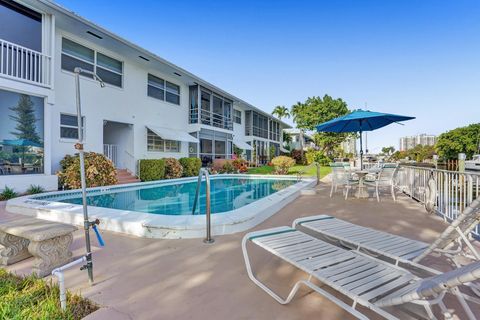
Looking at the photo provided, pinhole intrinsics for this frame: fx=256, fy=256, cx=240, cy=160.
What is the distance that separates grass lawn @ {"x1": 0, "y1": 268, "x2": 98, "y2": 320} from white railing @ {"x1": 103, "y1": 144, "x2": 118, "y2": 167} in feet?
43.2

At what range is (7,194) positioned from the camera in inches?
362

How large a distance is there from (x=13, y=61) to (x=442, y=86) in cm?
2619

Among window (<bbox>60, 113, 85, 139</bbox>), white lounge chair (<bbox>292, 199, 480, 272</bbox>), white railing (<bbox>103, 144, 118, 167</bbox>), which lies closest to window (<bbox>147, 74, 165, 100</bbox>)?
white railing (<bbox>103, 144, 118, 167</bbox>)

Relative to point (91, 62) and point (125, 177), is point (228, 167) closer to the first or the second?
point (125, 177)

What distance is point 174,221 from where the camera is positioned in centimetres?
517

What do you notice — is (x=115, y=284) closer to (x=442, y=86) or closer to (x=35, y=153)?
(x=35, y=153)

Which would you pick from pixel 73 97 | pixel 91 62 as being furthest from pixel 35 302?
pixel 91 62

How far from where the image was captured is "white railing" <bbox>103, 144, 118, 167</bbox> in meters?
15.4

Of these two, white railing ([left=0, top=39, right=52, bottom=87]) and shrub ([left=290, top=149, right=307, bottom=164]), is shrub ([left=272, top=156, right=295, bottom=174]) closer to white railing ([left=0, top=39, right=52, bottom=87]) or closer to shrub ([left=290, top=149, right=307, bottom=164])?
white railing ([left=0, top=39, right=52, bottom=87])

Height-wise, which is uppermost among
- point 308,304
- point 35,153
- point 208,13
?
point 208,13

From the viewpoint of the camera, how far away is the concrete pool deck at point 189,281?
99.3 inches

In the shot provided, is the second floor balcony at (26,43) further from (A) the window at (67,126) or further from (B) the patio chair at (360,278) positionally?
(B) the patio chair at (360,278)

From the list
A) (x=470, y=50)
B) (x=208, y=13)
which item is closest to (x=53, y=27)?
(x=208, y=13)

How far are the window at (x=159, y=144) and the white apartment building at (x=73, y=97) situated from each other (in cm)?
7
